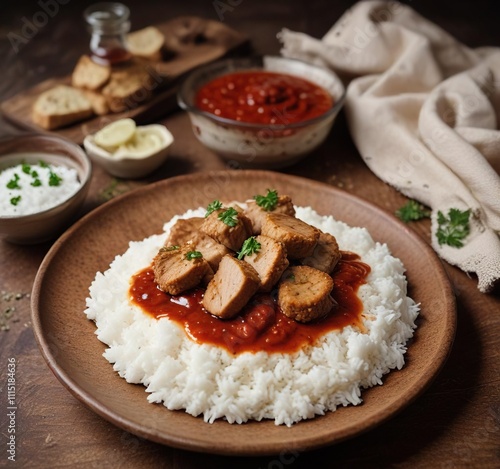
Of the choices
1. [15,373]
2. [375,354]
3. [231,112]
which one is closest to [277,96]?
[231,112]

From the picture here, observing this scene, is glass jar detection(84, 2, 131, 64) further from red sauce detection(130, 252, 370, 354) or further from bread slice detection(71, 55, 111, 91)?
red sauce detection(130, 252, 370, 354)

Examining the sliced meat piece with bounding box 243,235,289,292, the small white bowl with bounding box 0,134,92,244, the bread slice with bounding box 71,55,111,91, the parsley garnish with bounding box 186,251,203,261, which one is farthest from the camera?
the bread slice with bounding box 71,55,111,91

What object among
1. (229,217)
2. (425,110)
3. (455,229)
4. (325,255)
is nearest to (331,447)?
(325,255)

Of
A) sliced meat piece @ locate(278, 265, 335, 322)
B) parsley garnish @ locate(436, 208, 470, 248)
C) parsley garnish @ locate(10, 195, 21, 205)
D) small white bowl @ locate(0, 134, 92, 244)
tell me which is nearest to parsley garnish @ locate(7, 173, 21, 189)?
Result: parsley garnish @ locate(10, 195, 21, 205)

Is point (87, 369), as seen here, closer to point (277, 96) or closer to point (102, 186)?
point (102, 186)

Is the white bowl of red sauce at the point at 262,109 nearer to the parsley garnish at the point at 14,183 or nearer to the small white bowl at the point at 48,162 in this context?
the small white bowl at the point at 48,162

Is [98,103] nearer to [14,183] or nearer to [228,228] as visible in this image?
[14,183]

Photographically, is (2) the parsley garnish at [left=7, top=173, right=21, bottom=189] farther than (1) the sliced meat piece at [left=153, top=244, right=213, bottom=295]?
Yes
